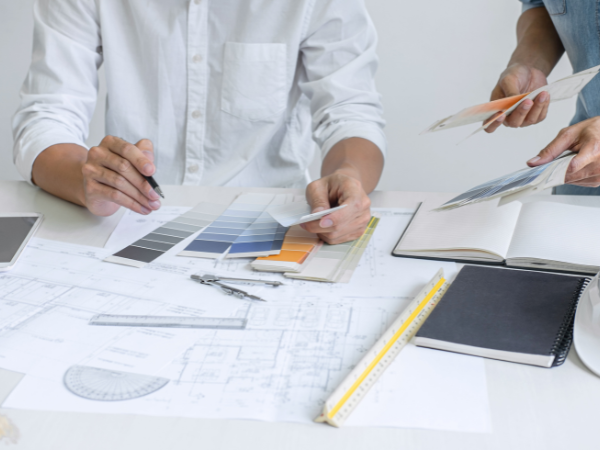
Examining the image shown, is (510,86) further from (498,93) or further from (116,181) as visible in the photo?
(116,181)

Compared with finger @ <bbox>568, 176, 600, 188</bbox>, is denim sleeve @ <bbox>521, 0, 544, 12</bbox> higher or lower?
higher

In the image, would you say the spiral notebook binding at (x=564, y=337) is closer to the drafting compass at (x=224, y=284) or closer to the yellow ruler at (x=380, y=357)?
the yellow ruler at (x=380, y=357)

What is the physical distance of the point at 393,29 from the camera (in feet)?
7.55

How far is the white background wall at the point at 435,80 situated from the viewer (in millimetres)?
2254

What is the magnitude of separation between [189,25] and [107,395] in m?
0.94

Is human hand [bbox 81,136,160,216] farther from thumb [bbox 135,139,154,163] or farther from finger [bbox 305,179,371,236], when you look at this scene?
finger [bbox 305,179,371,236]

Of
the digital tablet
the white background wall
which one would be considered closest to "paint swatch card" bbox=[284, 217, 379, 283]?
the digital tablet

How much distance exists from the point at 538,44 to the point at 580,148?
56 centimetres

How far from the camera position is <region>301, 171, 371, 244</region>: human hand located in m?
0.84

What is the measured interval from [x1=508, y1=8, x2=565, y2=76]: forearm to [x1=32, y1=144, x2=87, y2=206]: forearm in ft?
3.34

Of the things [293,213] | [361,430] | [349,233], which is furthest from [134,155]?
[361,430]

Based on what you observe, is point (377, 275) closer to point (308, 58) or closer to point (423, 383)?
point (423, 383)

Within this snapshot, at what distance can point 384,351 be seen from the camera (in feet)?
→ 1.85

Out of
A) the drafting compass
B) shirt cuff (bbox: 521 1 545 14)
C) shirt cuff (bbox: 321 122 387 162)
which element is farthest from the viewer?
shirt cuff (bbox: 521 1 545 14)
